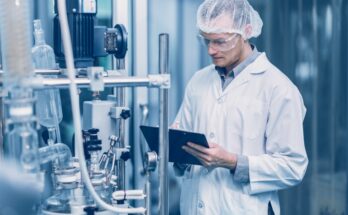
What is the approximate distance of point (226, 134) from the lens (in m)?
1.86

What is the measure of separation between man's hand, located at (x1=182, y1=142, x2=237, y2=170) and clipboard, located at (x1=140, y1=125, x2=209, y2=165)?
15mm

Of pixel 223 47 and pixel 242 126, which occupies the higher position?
pixel 223 47

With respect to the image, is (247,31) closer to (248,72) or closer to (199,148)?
(248,72)

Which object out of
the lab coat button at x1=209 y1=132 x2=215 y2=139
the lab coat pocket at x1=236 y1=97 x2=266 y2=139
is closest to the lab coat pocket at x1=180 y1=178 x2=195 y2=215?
the lab coat button at x1=209 y1=132 x2=215 y2=139

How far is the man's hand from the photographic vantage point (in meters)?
1.75

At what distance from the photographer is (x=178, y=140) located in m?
1.73

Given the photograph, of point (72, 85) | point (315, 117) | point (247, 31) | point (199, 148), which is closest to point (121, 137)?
point (199, 148)

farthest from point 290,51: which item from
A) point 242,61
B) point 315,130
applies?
point 242,61

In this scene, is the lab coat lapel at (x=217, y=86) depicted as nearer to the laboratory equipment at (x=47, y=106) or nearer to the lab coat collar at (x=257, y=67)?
the lab coat collar at (x=257, y=67)

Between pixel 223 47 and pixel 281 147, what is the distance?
381mm

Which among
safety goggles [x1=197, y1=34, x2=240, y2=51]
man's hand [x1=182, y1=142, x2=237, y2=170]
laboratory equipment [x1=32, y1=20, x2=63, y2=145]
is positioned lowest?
man's hand [x1=182, y1=142, x2=237, y2=170]

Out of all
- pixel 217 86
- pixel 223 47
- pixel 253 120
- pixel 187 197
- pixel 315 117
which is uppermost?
pixel 223 47

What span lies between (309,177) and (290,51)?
660 millimetres

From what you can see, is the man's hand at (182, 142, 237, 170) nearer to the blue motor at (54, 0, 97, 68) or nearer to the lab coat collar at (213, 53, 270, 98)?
the lab coat collar at (213, 53, 270, 98)
